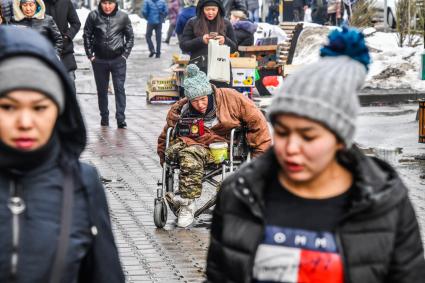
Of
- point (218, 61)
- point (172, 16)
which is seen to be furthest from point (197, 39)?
point (172, 16)

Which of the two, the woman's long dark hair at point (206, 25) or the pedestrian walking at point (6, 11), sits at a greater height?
the pedestrian walking at point (6, 11)

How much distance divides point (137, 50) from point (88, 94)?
12.8 m

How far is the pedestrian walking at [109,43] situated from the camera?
16609 mm

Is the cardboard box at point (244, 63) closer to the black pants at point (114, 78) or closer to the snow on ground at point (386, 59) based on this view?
the black pants at point (114, 78)

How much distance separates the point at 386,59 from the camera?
72.2 feet

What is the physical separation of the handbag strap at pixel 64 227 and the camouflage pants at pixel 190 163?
6079 millimetres

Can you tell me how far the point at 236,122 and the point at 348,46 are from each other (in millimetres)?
6287

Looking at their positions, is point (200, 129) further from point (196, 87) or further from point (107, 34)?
point (107, 34)

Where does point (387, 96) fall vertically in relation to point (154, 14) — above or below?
below

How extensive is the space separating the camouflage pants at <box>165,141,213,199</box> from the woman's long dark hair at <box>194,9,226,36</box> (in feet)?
21.8

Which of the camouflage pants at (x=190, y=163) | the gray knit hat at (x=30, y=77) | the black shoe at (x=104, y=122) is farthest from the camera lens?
the black shoe at (x=104, y=122)

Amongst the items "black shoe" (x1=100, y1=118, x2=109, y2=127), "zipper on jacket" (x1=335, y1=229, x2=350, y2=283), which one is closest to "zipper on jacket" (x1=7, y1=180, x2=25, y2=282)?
"zipper on jacket" (x1=335, y1=229, x2=350, y2=283)

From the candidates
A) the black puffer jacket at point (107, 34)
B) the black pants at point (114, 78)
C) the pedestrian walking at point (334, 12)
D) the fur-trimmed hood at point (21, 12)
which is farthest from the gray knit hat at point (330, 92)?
the pedestrian walking at point (334, 12)

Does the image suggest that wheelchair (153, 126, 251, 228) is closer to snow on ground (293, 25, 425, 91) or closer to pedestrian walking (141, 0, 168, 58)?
snow on ground (293, 25, 425, 91)
